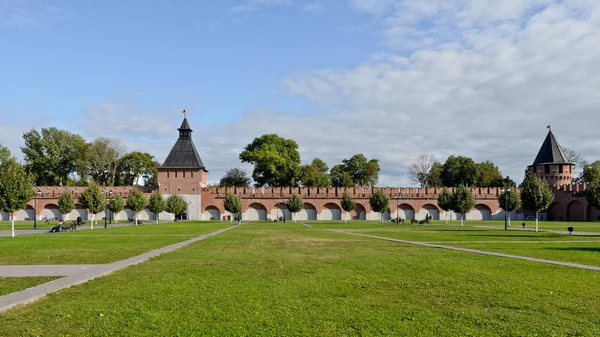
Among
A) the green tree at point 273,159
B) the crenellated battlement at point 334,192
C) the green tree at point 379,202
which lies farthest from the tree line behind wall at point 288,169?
the green tree at point 379,202

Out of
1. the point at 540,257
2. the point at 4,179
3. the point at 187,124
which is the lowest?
the point at 540,257

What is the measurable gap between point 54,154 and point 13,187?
43894mm

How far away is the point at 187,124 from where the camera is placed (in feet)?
203

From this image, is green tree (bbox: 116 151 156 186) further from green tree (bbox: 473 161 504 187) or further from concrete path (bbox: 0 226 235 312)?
concrete path (bbox: 0 226 235 312)

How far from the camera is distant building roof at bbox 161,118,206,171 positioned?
60344 mm

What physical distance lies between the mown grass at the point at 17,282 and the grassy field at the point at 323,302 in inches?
42.3

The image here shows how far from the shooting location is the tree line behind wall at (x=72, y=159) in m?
68.1

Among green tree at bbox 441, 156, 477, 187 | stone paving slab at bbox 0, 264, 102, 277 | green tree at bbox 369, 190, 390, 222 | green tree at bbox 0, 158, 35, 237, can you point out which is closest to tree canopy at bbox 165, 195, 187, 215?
green tree at bbox 369, 190, 390, 222

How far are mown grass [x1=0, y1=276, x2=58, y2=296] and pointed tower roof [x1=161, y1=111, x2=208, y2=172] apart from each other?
50.4 meters

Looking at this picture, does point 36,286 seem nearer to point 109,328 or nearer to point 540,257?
point 109,328

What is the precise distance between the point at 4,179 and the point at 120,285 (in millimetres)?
24076

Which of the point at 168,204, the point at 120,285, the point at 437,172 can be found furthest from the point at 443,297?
the point at 437,172

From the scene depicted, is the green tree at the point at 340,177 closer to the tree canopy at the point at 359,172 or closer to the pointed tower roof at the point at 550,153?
the tree canopy at the point at 359,172

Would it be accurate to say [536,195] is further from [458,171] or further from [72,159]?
[72,159]
